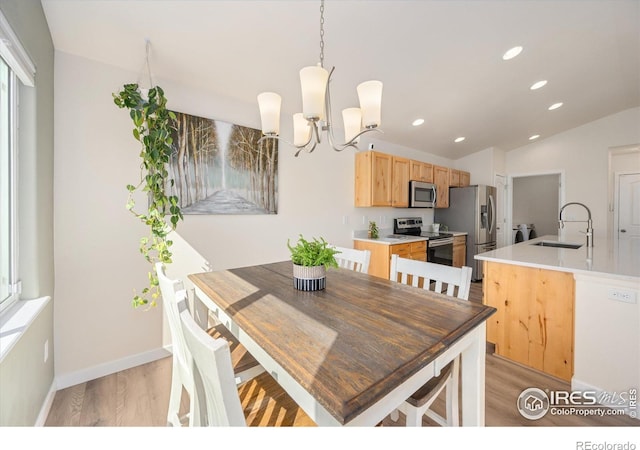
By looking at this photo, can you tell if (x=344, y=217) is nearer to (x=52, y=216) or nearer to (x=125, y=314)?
(x=125, y=314)

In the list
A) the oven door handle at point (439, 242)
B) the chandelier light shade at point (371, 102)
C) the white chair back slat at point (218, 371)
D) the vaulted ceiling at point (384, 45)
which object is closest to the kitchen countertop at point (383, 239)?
the oven door handle at point (439, 242)

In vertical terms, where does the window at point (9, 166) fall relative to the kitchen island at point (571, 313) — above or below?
above

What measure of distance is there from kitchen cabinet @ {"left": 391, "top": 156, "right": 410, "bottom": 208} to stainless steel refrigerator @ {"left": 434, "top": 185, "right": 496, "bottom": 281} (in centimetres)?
136

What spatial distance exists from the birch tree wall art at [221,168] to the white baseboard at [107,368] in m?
1.22

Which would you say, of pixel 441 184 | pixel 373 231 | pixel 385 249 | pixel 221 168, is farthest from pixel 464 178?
pixel 221 168

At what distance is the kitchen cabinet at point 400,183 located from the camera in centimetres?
390

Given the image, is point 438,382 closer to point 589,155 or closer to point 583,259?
point 583,259

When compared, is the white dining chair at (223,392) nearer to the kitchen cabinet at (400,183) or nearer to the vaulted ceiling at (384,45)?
the vaulted ceiling at (384,45)

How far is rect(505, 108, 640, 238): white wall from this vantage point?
14.2 feet

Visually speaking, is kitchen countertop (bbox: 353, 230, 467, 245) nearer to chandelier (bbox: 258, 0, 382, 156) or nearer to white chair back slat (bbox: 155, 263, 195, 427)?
chandelier (bbox: 258, 0, 382, 156)

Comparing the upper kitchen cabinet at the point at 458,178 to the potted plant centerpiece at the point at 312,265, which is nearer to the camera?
the potted plant centerpiece at the point at 312,265

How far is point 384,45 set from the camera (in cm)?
219

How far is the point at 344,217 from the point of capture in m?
3.64
